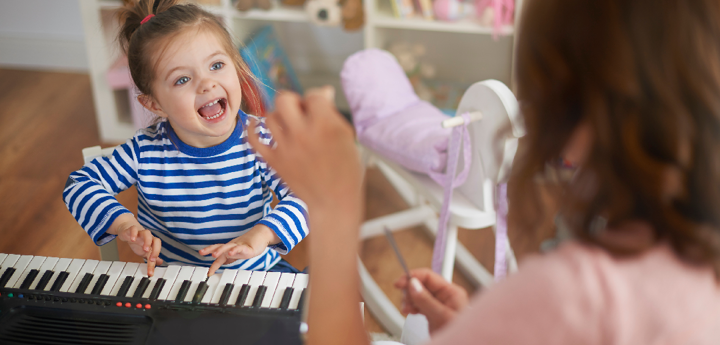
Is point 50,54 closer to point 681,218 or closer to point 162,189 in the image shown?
point 162,189

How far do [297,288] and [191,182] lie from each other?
350 millimetres

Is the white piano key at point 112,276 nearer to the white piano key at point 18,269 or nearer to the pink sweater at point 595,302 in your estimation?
the white piano key at point 18,269

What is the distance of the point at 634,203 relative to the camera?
45 cm

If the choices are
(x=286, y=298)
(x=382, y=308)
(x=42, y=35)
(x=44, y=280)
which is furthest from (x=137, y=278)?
(x=42, y=35)

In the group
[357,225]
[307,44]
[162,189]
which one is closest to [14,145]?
[307,44]

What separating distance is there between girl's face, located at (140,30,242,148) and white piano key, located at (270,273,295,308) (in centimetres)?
31

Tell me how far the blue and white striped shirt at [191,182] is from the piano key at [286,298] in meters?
0.24

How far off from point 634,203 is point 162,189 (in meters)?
0.81

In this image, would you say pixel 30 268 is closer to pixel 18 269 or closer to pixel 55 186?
pixel 18 269

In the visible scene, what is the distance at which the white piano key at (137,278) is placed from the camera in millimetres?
791

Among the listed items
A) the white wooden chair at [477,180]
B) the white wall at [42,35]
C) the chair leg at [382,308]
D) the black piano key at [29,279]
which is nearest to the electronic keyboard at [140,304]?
the black piano key at [29,279]

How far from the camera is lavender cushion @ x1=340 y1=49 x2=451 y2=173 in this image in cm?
136

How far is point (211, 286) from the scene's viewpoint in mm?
797

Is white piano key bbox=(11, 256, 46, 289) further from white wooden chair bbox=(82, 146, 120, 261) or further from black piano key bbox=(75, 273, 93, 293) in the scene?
white wooden chair bbox=(82, 146, 120, 261)
